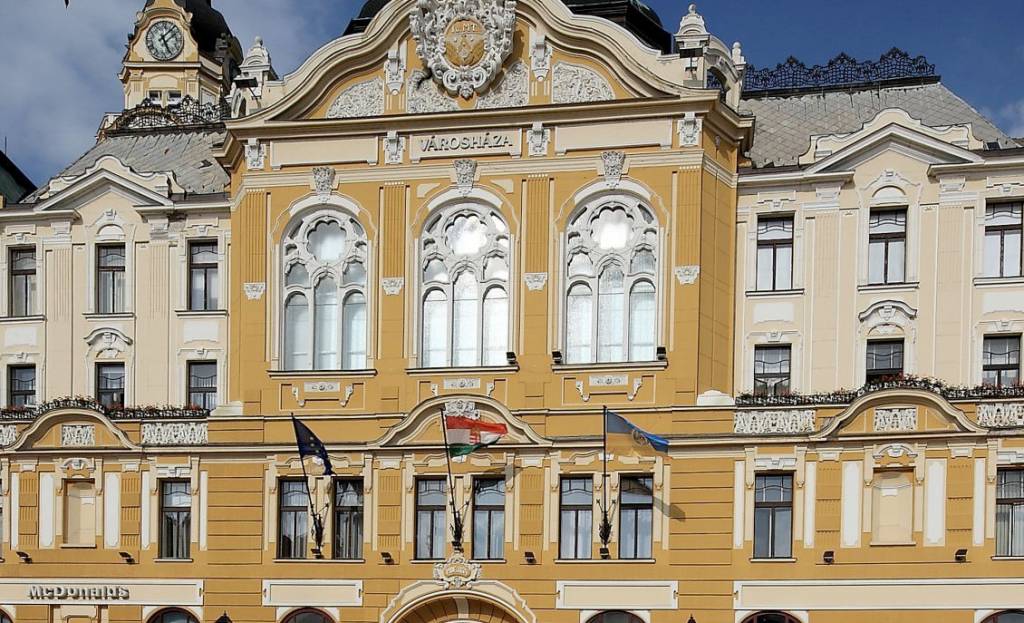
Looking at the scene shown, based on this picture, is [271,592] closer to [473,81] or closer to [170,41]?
[473,81]

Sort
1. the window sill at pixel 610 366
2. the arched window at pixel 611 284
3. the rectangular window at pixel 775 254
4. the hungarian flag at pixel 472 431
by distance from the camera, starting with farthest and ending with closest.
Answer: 1. the rectangular window at pixel 775 254
2. the arched window at pixel 611 284
3. the window sill at pixel 610 366
4. the hungarian flag at pixel 472 431

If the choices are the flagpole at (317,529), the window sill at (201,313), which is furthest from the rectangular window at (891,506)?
the window sill at (201,313)

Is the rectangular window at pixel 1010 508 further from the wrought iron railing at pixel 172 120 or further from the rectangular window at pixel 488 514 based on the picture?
the wrought iron railing at pixel 172 120

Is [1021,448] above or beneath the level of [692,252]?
beneath

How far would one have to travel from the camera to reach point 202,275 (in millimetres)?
46000

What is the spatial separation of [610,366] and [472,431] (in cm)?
Result: 357

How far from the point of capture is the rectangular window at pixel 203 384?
4528 cm

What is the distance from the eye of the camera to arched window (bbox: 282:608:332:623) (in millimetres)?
42391

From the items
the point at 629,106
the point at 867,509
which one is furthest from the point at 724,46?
the point at 867,509

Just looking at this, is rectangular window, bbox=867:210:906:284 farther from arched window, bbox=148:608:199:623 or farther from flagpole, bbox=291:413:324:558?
arched window, bbox=148:608:199:623

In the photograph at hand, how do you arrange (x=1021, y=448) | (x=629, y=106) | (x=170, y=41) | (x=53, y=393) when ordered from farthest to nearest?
(x=170, y=41), (x=53, y=393), (x=629, y=106), (x=1021, y=448)

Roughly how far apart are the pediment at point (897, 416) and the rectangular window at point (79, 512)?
18.2 metres

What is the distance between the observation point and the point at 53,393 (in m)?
46.1

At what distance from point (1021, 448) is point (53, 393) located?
24.2m
